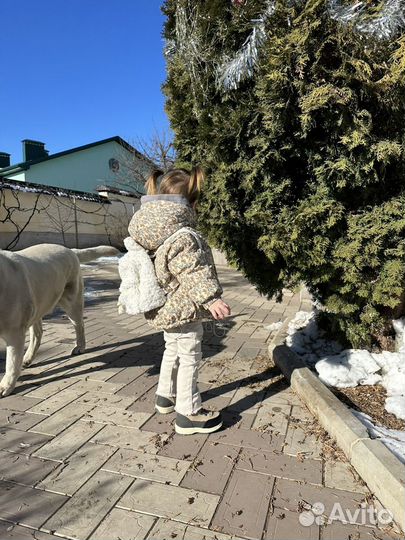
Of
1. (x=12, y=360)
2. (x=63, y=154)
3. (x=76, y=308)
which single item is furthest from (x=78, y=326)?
(x=63, y=154)

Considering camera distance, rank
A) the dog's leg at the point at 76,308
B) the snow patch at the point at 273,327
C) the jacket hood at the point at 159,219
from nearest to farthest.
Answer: the jacket hood at the point at 159,219 → the dog's leg at the point at 76,308 → the snow patch at the point at 273,327

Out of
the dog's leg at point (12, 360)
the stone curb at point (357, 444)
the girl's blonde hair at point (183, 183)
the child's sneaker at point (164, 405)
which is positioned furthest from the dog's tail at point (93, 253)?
the stone curb at point (357, 444)

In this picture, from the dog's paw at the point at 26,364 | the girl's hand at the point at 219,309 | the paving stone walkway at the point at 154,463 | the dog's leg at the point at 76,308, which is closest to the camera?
the paving stone walkway at the point at 154,463

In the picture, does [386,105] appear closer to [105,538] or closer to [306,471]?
[306,471]

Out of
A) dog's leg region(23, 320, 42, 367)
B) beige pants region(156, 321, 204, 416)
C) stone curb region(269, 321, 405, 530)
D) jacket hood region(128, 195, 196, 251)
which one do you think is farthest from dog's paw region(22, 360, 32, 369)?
stone curb region(269, 321, 405, 530)

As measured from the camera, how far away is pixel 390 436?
2691 mm

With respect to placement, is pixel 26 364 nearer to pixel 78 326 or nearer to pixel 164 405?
pixel 78 326

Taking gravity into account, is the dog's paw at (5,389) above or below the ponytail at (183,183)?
below

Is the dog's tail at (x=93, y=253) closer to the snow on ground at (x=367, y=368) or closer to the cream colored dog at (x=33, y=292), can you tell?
the cream colored dog at (x=33, y=292)

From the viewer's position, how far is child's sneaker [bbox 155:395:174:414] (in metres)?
3.16

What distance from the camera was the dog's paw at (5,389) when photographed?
3.43 meters

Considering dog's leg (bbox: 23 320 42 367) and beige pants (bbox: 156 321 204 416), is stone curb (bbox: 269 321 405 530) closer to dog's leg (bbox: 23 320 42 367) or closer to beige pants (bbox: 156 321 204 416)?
beige pants (bbox: 156 321 204 416)

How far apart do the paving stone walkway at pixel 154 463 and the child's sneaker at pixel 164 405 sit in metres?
0.06

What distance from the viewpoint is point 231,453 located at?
2.64 metres
